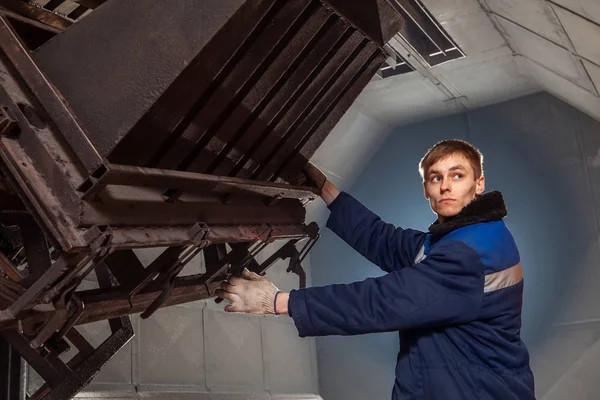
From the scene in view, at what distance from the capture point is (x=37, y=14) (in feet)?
9.16

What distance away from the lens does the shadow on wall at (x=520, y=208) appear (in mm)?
7531

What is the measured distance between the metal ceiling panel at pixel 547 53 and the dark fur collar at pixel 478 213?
10.8 ft

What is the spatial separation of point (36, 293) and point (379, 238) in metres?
1.80

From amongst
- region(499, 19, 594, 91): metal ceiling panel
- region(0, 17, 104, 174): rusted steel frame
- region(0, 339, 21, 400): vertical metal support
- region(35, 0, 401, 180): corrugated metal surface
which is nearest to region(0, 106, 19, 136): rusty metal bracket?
region(0, 17, 104, 174): rusted steel frame

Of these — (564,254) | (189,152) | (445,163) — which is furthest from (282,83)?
(564,254)

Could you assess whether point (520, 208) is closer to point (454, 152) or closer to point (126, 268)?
point (454, 152)

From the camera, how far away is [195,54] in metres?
2.34

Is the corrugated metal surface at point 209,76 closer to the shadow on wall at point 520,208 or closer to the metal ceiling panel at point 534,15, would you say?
the metal ceiling panel at point 534,15

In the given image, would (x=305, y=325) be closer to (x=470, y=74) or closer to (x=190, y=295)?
(x=190, y=295)

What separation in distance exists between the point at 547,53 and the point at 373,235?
3.65 m

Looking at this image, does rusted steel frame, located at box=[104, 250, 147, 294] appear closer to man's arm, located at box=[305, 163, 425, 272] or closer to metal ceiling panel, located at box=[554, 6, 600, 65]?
man's arm, located at box=[305, 163, 425, 272]

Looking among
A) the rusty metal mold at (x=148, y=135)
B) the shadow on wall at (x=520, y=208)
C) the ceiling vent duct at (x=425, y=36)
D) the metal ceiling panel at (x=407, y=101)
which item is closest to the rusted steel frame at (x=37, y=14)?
the rusty metal mold at (x=148, y=135)

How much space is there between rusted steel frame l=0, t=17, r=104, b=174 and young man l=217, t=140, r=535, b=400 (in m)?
0.88

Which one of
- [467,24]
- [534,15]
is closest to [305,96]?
[534,15]
